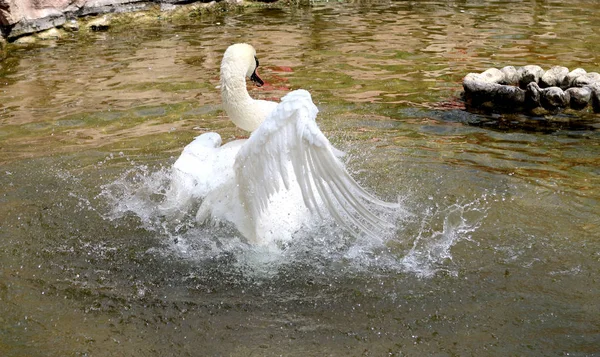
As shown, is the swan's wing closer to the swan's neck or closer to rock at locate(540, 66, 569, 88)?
the swan's neck

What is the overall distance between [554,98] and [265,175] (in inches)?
160

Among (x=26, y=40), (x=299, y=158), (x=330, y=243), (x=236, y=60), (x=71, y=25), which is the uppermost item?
(x=236, y=60)

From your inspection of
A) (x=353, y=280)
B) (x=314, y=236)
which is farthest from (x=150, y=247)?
(x=353, y=280)

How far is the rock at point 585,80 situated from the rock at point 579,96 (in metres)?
0.15

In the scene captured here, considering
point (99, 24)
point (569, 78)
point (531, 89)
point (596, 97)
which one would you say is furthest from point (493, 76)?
point (99, 24)

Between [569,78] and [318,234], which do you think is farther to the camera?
[569,78]

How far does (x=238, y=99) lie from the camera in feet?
13.8

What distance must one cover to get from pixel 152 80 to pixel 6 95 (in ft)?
5.46

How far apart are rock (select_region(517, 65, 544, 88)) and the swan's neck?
12.9 ft

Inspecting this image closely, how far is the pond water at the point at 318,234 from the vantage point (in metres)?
3.35

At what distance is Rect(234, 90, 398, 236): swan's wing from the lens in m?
3.34

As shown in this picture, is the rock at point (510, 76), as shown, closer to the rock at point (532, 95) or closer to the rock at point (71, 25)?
the rock at point (532, 95)

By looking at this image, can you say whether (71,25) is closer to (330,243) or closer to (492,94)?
(492,94)

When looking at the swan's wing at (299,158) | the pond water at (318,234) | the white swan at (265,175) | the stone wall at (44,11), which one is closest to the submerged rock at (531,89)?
the pond water at (318,234)
